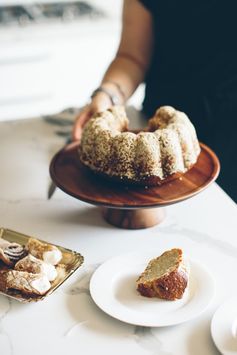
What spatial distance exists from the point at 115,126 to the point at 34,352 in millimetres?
459

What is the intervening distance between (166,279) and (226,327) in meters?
0.10

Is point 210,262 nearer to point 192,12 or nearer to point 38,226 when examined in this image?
point 38,226

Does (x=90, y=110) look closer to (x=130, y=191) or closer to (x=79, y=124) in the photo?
(x=79, y=124)

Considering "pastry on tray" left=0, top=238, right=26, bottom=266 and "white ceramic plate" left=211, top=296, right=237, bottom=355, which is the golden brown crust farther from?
"pastry on tray" left=0, top=238, right=26, bottom=266

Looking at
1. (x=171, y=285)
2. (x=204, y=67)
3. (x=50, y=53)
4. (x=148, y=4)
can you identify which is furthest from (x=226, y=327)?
(x=50, y=53)

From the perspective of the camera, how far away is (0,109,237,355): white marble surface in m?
0.72

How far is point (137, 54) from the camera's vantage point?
4.52ft

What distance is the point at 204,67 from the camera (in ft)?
4.13

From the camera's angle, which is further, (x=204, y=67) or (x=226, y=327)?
(x=204, y=67)

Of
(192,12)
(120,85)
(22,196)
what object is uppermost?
(192,12)

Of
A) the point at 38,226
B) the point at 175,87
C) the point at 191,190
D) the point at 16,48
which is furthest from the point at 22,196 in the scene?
the point at 16,48

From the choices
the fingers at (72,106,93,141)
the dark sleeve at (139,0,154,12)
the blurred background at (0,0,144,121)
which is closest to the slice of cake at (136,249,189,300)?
the fingers at (72,106,93,141)

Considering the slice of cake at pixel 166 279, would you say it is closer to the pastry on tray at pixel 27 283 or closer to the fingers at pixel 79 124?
the pastry on tray at pixel 27 283

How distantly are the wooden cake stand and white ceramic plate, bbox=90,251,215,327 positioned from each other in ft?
0.28
